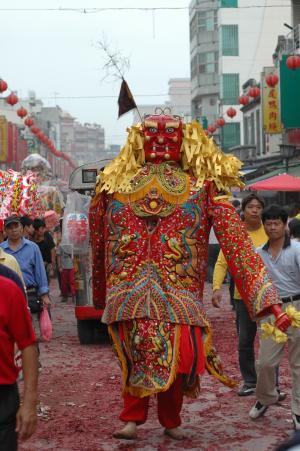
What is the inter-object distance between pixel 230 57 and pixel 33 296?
171ft

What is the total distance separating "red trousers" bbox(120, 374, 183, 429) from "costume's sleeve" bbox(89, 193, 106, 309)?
0.95m

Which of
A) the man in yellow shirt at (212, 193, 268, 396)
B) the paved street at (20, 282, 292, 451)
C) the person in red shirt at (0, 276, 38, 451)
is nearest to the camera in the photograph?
the person in red shirt at (0, 276, 38, 451)

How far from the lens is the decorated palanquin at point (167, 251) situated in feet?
19.5

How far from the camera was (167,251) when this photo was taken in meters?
6.00

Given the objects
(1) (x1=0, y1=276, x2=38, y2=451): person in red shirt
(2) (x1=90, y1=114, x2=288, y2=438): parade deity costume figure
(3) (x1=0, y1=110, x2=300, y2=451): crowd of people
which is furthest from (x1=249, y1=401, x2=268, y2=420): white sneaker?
(1) (x1=0, y1=276, x2=38, y2=451): person in red shirt

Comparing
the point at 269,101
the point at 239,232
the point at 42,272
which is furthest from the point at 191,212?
the point at 269,101

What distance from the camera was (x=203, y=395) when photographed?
25.8ft

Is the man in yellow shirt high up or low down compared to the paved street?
up

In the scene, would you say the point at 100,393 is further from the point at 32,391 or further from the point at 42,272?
the point at 32,391

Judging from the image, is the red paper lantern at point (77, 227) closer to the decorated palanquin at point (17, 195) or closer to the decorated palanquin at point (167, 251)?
the decorated palanquin at point (17, 195)

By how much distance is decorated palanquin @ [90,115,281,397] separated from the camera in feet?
19.5

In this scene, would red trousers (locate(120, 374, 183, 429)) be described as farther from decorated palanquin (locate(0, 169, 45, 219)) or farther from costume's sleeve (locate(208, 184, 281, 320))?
decorated palanquin (locate(0, 169, 45, 219))

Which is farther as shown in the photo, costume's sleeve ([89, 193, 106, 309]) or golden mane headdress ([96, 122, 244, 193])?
costume's sleeve ([89, 193, 106, 309])

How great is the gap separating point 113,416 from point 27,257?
1602 millimetres
